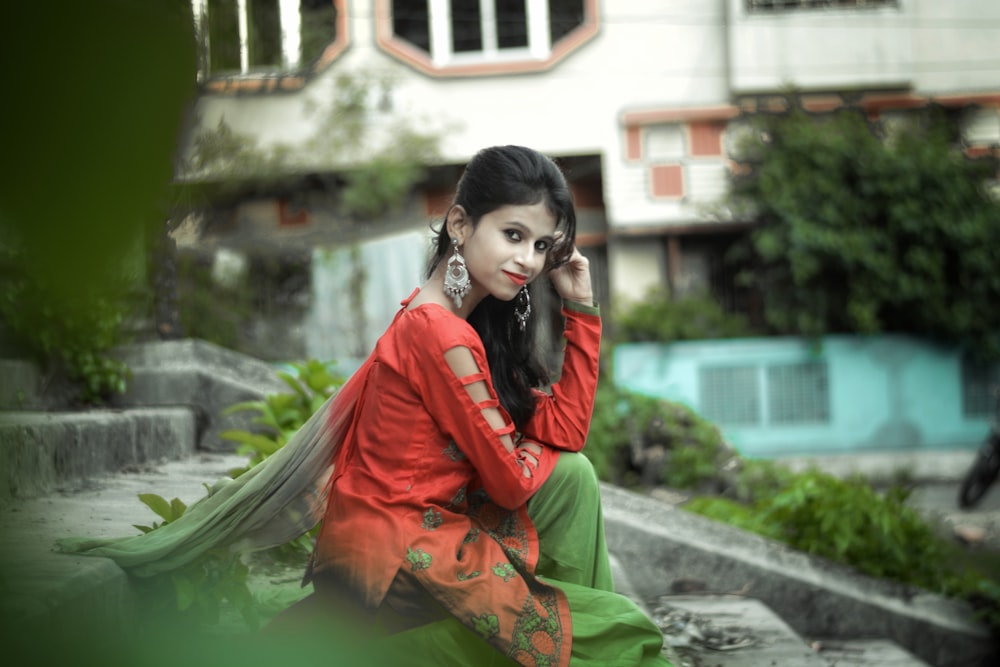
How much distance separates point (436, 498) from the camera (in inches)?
65.2

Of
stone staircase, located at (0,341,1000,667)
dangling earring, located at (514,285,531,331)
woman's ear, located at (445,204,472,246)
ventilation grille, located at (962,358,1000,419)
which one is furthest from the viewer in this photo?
ventilation grille, located at (962,358,1000,419)

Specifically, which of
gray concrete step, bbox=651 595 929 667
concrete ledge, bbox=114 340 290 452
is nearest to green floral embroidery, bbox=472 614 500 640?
gray concrete step, bbox=651 595 929 667

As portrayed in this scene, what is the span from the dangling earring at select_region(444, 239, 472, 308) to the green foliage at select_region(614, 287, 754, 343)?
6.64 metres

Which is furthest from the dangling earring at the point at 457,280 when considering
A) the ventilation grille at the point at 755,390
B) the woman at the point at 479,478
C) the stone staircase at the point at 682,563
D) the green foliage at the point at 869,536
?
the ventilation grille at the point at 755,390

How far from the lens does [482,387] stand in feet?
5.39

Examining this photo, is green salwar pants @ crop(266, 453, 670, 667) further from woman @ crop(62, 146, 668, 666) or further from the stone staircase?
the stone staircase

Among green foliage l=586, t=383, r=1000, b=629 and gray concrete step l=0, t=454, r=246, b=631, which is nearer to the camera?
gray concrete step l=0, t=454, r=246, b=631

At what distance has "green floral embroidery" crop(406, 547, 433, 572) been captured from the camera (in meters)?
1.57

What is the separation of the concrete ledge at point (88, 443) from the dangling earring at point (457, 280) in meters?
0.68

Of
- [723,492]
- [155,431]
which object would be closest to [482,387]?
[155,431]

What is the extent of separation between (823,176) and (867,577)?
19.0 feet

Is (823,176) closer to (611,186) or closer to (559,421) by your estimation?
(611,186)

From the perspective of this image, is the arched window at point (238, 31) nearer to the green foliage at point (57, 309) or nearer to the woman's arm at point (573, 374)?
the green foliage at point (57, 309)

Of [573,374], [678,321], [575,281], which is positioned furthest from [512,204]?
[678,321]
